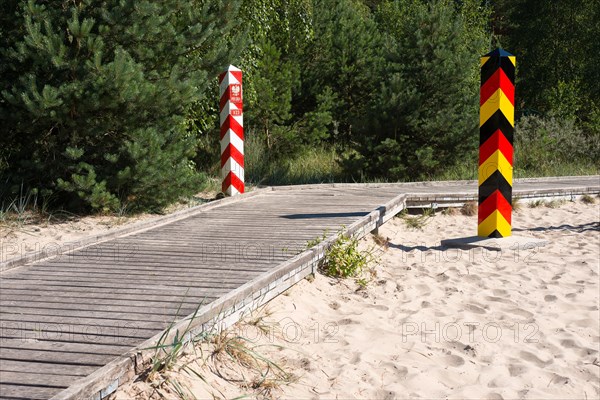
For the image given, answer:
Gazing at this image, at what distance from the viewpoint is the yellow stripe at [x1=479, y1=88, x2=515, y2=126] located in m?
7.42

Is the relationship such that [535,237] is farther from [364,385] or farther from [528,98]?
[528,98]

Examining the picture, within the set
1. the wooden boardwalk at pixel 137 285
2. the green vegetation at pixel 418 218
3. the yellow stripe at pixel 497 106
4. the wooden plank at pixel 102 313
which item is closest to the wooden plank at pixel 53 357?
the wooden boardwalk at pixel 137 285

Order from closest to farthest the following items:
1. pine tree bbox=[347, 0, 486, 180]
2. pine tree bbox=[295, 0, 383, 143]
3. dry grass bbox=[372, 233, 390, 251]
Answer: dry grass bbox=[372, 233, 390, 251] → pine tree bbox=[347, 0, 486, 180] → pine tree bbox=[295, 0, 383, 143]

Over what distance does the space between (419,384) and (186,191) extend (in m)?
5.47

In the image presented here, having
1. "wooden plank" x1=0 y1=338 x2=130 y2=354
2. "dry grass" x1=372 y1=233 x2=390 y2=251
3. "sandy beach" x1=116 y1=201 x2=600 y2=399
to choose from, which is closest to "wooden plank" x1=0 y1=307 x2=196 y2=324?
"sandy beach" x1=116 y1=201 x2=600 y2=399

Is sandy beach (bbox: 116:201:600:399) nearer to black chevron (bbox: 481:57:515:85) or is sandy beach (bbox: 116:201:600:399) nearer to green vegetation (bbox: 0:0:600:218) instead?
black chevron (bbox: 481:57:515:85)

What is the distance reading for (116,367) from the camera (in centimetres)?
332

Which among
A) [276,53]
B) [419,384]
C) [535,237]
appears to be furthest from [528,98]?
[419,384]

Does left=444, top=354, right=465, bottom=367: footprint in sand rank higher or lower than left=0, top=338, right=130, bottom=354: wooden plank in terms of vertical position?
lower

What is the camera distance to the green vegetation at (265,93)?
8109mm

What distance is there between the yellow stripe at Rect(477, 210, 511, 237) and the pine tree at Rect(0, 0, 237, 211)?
380cm

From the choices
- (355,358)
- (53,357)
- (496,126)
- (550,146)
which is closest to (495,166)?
(496,126)

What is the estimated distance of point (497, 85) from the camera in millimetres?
7395

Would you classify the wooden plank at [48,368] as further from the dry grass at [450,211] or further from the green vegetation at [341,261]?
the dry grass at [450,211]
